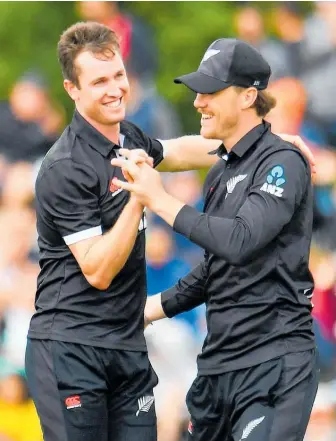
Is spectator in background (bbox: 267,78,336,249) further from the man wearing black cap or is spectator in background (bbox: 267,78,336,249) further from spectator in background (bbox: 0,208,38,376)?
the man wearing black cap

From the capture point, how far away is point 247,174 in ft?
14.8

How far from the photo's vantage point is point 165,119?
7539 mm

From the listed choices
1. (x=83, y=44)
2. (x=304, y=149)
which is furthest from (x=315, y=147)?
(x=83, y=44)

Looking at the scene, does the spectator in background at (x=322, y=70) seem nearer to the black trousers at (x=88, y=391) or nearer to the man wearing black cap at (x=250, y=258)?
the man wearing black cap at (x=250, y=258)

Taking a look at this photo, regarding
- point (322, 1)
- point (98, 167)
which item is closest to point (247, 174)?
point (98, 167)

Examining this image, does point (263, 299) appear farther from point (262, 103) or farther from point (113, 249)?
point (262, 103)

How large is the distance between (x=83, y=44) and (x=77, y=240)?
83 centimetres

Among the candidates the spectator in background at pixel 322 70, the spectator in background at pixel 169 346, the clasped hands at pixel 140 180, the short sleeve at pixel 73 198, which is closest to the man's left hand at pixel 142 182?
the clasped hands at pixel 140 180

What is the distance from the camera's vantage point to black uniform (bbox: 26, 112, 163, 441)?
15.4 ft

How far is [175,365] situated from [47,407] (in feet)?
7.54

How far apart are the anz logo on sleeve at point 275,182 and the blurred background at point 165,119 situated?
2733 mm

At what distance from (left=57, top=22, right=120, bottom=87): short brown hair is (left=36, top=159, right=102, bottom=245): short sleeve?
395mm

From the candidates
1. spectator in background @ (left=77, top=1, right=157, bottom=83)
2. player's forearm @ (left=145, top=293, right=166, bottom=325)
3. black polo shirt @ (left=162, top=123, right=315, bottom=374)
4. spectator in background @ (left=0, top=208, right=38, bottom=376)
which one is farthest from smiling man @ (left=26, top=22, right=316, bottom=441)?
spectator in background @ (left=77, top=1, right=157, bottom=83)

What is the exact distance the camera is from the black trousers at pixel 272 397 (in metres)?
4.45
